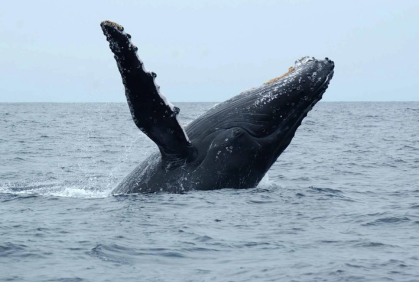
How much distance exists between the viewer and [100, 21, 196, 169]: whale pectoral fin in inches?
359

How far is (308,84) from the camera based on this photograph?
1100 centimetres

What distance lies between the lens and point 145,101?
9.62 m

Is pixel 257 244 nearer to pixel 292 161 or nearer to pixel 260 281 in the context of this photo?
pixel 260 281

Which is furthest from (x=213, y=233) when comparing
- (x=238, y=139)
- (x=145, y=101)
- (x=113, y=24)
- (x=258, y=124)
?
(x=113, y=24)

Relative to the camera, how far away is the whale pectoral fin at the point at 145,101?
29.9ft

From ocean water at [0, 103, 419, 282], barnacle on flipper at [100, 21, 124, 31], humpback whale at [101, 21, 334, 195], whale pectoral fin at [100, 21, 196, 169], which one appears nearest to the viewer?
ocean water at [0, 103, 419, 282]

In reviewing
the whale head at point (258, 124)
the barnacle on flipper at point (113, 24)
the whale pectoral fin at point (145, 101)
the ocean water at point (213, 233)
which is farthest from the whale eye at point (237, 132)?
the barnacle on flipper at point (113, 24)

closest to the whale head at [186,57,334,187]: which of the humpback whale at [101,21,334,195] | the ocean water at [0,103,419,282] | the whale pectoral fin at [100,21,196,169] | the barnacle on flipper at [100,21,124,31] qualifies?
the humpback whale at [101,21,334,195]

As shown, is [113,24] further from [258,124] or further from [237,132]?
[258,124]

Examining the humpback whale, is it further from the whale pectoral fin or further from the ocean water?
the ocean water

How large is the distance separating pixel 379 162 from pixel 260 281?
51.0 feet

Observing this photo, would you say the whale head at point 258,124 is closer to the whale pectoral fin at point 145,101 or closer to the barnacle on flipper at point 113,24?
the whale pectoral fin at point 145,101

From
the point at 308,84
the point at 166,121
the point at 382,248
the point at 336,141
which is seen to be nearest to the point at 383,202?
the point at 308,84

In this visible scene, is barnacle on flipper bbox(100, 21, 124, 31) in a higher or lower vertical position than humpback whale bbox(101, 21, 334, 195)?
higher
